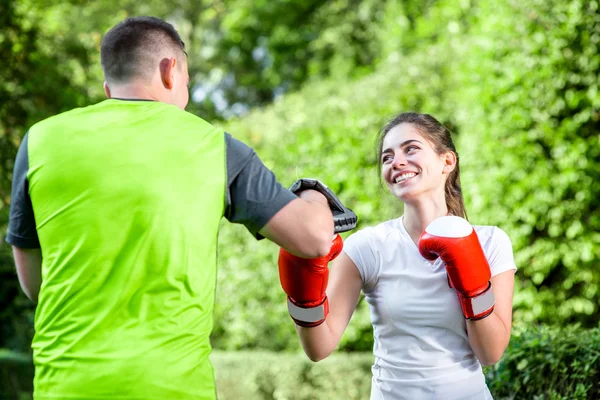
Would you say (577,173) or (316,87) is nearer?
(577,173)

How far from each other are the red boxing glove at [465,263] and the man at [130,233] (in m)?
0.68

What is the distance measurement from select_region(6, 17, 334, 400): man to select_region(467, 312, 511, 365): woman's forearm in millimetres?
815

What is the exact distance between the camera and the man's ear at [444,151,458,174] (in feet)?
9.37

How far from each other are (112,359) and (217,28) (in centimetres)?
1779

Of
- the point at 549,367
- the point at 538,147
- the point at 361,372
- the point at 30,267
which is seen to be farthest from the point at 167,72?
the point at 361,372

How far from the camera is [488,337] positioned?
7.96 feet

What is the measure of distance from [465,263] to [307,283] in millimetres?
516

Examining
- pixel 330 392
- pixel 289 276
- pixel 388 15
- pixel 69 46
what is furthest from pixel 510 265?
pixel 388 15

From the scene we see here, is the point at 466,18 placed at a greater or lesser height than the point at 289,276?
greater

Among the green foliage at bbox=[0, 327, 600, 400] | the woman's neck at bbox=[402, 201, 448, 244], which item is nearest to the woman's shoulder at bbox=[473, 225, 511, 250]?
the woman's neck at bbox=[402, 201, 448, 244]

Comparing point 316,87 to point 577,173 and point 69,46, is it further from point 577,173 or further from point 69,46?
point 577,173

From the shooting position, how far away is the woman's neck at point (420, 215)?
9.11 ft

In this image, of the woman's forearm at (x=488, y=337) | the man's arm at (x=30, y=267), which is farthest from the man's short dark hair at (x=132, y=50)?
the woman's forearm at (x=488, y=337)

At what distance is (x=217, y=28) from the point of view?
18.8 m
